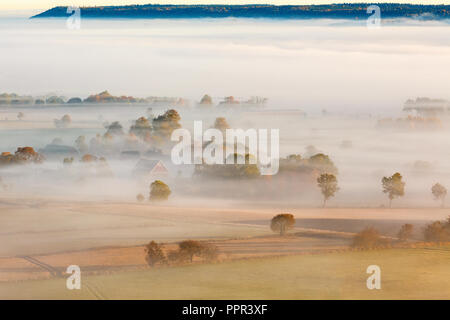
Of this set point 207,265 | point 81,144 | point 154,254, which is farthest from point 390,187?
point 81,144

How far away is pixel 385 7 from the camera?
13211 millimetres

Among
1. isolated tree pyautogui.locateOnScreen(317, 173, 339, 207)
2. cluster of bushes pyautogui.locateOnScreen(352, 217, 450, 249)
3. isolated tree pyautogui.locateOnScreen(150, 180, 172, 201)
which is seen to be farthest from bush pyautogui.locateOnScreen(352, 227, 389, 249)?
isolated tree pyautogui.locateOnScreen(150, 180, 172, 201)

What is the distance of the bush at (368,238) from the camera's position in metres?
13.1

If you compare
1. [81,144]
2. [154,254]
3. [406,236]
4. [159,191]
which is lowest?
[154,254]

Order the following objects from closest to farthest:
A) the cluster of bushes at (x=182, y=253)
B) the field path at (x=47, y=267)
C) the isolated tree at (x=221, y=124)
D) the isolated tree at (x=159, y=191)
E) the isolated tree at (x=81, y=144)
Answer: the field path at (x=47, y=267) < the cluster of bushes at (x=182, y=253) < the isolated tree at (x=159, y=191) < the isolated tree at (x=221, y=124) < the isolated tree at (x=81, y=144)

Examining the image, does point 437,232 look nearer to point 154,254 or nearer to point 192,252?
point 192,252

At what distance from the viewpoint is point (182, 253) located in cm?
1242

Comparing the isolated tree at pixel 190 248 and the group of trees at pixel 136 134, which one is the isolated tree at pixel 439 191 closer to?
the isolated tree at pixel 190 248

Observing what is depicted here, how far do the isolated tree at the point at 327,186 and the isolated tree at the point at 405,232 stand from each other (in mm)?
1366

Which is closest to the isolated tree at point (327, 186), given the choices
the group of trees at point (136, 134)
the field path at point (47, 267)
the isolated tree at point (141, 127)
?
the group of trees at point (136, 134)

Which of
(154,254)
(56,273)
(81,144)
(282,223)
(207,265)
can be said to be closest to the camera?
(56,273)

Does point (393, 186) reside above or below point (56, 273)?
above

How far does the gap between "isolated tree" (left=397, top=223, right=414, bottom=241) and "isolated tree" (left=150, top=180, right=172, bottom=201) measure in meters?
4.24

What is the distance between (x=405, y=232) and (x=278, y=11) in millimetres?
4673
